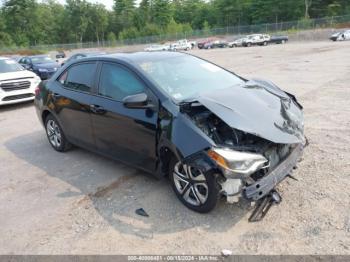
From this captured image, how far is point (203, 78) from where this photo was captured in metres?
4.26

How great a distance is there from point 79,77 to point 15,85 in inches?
233

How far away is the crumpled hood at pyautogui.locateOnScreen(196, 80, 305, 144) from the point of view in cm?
312

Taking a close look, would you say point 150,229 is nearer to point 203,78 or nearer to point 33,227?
point 33,227

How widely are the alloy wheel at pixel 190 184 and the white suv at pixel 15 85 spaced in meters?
7.98

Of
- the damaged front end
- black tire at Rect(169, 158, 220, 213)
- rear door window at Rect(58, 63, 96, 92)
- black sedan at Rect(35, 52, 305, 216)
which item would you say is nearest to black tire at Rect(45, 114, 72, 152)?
black sedan at Rect(35, 52, 305, 216)

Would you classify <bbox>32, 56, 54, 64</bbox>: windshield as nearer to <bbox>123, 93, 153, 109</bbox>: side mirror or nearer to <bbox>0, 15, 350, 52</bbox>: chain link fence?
<bbox>123, 93, 153, 109</bbox>: side mirror

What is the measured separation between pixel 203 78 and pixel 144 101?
1.07 metres

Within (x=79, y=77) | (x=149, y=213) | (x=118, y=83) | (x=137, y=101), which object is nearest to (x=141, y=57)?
(x=118, y=83)

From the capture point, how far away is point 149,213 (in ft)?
11.5

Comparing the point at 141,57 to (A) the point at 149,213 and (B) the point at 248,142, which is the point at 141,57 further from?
(A) the point at 149,213

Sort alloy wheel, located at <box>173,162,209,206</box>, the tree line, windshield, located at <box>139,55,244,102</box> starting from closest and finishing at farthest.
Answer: alloy wheel, located at <box>173,162,209,206</box>
windshield, located at <box>139,55,244,102</box>
the tree line

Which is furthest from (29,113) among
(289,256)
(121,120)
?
Answer: (289,256)

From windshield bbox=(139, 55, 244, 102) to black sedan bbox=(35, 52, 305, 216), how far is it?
0.6 inches

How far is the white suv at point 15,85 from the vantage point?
372 inches
